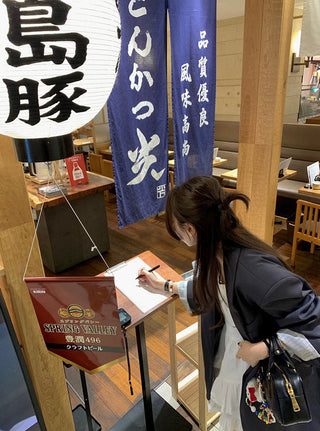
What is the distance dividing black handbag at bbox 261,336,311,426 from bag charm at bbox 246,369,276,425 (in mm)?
109

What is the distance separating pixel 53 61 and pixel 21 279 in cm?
115

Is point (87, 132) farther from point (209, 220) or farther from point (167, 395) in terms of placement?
point (209, 220)

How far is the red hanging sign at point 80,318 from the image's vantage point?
135 centimetres

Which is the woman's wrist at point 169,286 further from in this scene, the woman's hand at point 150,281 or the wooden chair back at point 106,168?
the wooden chair back at point 106,168

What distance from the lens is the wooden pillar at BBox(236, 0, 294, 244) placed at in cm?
232

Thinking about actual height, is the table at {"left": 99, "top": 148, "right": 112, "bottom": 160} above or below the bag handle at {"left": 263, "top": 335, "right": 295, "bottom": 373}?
below

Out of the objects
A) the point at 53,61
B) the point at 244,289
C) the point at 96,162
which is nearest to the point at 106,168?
the point at 96,162

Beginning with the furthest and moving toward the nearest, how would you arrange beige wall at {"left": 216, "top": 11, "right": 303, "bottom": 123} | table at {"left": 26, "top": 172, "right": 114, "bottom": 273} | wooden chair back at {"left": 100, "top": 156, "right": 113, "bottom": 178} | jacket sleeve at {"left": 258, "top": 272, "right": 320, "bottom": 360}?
1. beige wall at {"left": 216, "top": 11, "right": 303, "bottom": 123}
2. wooden chair back at {"left": 100, "top": 156, "right": 113, "bottom": 178}
3. table at {"left": 26, "top": 172, "right": 114, "bottom": 273}
4. jacket sleeve at {"left": 258, "top": 272, "right": 320, "bottom": 360}

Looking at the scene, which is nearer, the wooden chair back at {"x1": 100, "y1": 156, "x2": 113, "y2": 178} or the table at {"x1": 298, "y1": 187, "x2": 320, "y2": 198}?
the table at {"x1": 298, "y1": 187, "x2": 320, "y2": 198}

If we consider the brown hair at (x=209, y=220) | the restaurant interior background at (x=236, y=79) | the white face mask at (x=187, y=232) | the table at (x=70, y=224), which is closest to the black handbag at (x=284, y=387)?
the brown hair at (x=209, y=220)

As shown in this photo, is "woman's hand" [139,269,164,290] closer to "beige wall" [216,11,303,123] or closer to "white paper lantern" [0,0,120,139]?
"white paper lantern" [0,0,120,139]

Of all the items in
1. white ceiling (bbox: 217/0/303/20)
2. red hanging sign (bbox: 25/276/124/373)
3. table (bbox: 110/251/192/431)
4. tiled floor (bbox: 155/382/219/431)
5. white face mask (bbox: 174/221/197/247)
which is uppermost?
white ceiling (bbox: 217/0/303/20)

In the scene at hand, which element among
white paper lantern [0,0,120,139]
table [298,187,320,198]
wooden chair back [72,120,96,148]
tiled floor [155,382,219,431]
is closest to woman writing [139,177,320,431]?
white paper lantern [0,0,120,139]

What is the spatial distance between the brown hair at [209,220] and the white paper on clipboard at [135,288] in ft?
1.48
